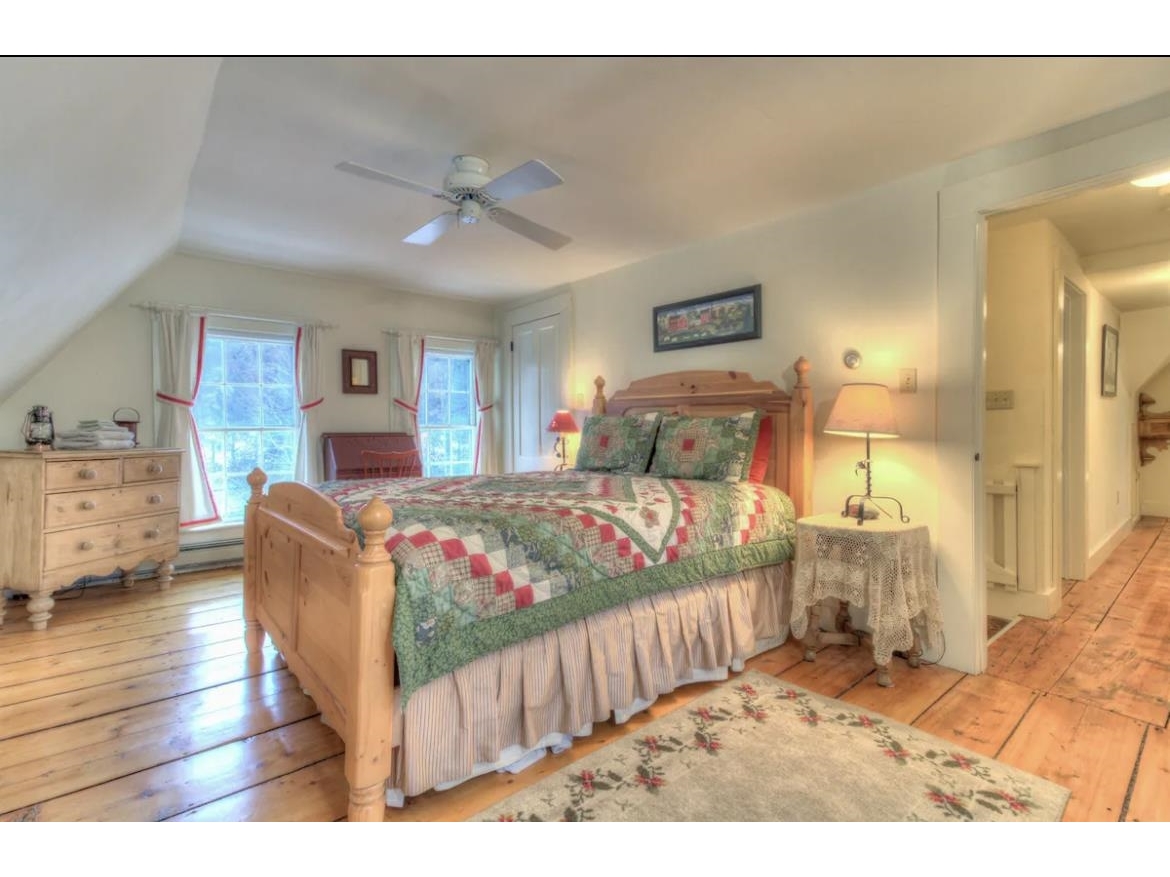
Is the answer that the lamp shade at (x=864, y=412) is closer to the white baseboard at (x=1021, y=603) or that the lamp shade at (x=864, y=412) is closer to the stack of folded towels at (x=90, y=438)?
the white baseboard at (x=1021, y=603)

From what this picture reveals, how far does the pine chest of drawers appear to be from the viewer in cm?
286

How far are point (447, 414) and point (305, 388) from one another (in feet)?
4.31

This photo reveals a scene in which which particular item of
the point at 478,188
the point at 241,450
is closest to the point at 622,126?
the point at 478,188

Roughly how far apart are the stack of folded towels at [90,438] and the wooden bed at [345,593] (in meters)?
1.42

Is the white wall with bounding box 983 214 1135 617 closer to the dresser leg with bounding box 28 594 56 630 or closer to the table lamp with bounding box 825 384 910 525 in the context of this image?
the table lamp with bounding box 825 384 910 525

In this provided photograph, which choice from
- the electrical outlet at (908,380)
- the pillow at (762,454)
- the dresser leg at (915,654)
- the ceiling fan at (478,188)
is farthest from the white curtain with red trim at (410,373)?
the dresser leg at (915,654)

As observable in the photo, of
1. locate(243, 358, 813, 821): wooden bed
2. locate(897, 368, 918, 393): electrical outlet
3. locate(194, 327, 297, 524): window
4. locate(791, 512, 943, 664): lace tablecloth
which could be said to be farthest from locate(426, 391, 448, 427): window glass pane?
locate(897, 368, 918, 393): electrical outlet

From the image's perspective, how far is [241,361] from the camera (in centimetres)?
418

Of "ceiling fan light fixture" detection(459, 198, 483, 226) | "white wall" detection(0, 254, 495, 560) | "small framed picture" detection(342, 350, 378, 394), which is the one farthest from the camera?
"small framed picture" detection(342, 350, 378, 394)

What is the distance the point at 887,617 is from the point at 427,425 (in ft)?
13.5

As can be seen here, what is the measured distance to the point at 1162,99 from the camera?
76.5 inches

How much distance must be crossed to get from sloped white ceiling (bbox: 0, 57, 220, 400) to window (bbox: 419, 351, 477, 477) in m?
2.45

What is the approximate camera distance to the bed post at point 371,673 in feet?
4.55

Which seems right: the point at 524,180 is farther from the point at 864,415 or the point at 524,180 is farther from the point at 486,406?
the point at 486,406
